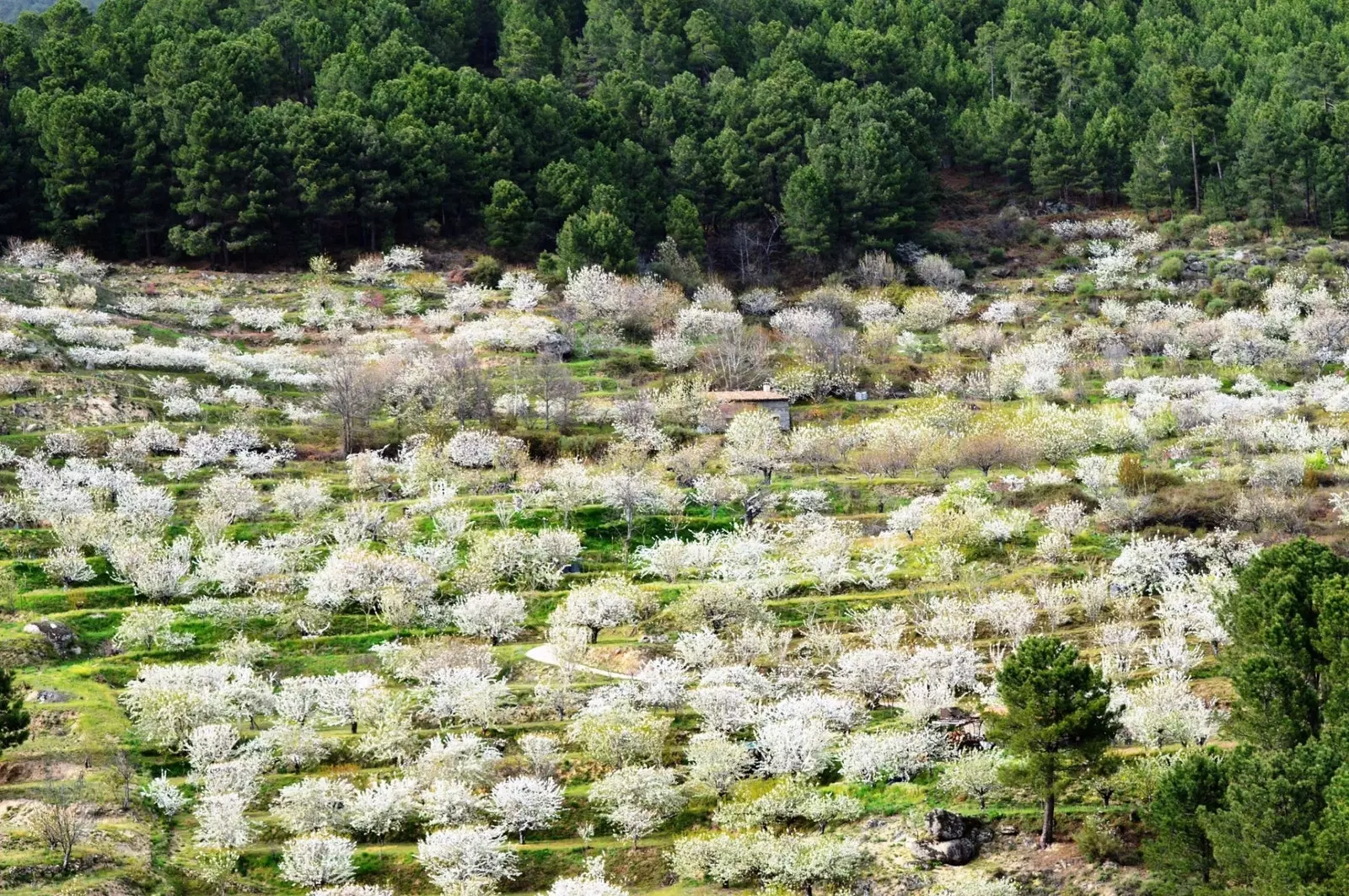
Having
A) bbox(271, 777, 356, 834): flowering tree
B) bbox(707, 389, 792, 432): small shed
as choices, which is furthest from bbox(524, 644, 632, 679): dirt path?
bbox(707, 389, 792, 432): small shed

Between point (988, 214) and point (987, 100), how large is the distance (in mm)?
15996

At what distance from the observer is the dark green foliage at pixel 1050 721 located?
4503 centimetres

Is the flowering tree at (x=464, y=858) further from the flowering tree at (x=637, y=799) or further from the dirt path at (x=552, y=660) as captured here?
the dirt path at (x=552, y=660)

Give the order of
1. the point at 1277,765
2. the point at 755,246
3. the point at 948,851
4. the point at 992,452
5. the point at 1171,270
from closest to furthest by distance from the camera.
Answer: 1. the point at 1277,765
2. the point at 948,851
3. the point at 992,452
4. the point at 1171,270
5. the point at 755,246

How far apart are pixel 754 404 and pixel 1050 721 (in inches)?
1621

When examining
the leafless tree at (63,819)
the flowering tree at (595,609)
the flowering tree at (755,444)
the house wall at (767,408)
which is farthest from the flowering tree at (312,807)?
the house wall at (767,408)

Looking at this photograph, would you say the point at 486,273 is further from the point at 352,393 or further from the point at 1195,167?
the point at 1195,167

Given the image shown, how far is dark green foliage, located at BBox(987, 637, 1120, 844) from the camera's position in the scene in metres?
45.0

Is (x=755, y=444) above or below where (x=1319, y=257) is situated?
below

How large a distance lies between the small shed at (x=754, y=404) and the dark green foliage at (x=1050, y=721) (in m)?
38.7

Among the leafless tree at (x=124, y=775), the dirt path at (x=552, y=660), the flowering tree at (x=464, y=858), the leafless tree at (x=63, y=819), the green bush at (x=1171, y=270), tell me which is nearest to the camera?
the leafless tree at (x=63, y=819)

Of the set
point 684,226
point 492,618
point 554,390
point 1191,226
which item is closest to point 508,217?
point 684,226

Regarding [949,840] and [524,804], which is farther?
[524,804]

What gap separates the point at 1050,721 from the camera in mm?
45469
